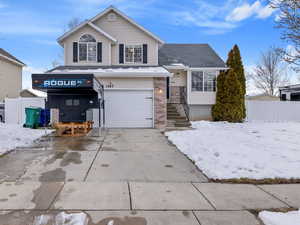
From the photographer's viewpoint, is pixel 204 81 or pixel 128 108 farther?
pixel 204 81

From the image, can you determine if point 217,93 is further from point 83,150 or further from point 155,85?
point 83,150

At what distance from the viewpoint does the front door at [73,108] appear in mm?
10922

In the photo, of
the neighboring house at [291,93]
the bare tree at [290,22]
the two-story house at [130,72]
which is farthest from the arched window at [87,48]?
the neighboring house at [291,93]

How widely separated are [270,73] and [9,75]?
108ft

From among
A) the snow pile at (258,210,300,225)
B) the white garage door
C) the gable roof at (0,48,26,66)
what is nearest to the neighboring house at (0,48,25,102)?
the gable roof at (0,48,26,66)

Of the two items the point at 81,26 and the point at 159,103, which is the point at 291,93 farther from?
the point at 81,26

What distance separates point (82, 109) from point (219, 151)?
7.04m

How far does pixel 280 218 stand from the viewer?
122 inches

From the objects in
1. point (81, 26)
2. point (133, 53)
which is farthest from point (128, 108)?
point (81, 26)

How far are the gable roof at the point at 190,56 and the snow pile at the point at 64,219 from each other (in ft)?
47.4

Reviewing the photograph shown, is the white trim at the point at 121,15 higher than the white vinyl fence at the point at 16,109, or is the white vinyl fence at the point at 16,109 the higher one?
the white trim at the point at 121,15

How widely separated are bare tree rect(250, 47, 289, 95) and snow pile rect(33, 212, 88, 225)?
34.0 meters

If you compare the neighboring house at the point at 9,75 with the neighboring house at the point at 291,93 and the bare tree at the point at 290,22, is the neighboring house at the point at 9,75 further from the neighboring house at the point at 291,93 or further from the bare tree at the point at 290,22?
the neighboring house at the point at 291,93

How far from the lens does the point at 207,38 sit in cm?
2269
